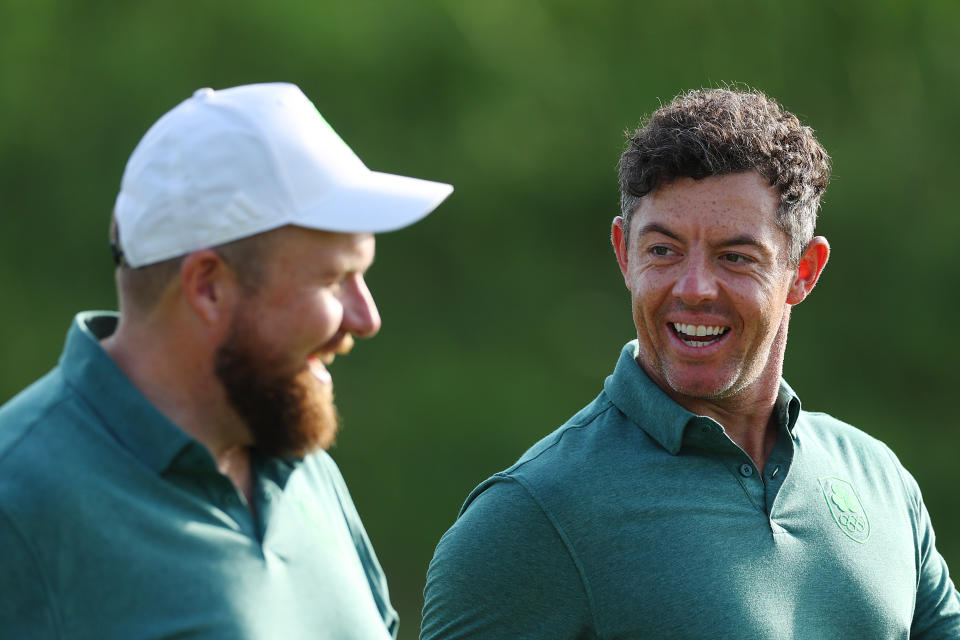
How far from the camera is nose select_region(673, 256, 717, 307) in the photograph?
244 cm

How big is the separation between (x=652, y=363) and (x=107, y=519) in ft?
3.98

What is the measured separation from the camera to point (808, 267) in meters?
2.67

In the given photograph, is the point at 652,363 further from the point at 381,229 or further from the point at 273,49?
the point at 273,49

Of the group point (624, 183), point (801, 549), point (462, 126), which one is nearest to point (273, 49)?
point (462, 126)

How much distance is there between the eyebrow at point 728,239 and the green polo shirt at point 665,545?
27 cm

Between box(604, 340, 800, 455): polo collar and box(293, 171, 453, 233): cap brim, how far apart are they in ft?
2.20

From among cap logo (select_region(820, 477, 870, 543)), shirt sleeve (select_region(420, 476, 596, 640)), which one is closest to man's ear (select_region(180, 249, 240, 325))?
shirt sleeve (select_region(420, 476, 596, 640))

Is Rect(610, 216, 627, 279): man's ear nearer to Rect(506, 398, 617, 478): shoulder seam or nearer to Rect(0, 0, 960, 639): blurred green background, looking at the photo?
Rect(506, 398, 617, 478): shoulder seam

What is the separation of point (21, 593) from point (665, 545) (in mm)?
1123

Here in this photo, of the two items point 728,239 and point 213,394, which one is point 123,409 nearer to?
point 213,394

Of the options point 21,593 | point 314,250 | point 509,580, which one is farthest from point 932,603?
point 21,593

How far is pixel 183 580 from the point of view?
1710 mm

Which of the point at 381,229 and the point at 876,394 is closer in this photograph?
the point at 381,229

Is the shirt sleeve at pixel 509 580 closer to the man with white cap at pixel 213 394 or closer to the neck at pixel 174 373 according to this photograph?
the man with white cap at pixel 213 394
